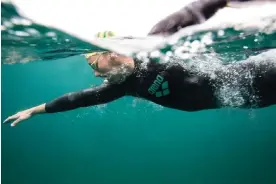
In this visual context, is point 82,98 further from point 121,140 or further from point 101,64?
point 121,140

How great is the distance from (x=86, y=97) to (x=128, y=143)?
94.2m

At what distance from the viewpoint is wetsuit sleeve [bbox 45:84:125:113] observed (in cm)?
577

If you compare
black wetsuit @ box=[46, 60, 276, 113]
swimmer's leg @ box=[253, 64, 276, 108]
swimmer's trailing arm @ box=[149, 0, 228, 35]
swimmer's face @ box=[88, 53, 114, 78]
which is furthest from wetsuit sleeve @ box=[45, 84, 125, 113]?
swimmer's leg @ box=[253, 64, 276, 108]

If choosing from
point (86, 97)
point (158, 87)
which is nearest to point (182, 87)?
point (158, 87)

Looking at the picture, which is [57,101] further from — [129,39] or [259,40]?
[259,40]

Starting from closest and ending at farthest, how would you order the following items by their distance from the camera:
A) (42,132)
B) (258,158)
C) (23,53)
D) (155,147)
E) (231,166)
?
(23,53) < (231,166) < (258,158) < (42,132) < (155,147)

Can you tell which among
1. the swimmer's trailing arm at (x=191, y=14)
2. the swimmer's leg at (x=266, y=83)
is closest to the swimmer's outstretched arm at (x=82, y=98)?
the swimmer's trailing arm at (x=191, y=14)

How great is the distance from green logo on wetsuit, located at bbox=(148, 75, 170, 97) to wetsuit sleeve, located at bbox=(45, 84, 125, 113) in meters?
0.72

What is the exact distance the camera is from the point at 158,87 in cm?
545

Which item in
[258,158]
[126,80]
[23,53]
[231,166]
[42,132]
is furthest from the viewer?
[42,132]

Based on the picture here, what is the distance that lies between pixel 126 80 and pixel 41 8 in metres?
2.72

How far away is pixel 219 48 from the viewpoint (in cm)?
1042

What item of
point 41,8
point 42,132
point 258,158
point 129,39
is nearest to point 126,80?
point 129,39

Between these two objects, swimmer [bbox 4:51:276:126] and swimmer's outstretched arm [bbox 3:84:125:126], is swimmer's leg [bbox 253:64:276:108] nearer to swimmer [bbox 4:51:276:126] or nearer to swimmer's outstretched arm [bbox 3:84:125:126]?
swimmer [bbox 4:51:276:126]
